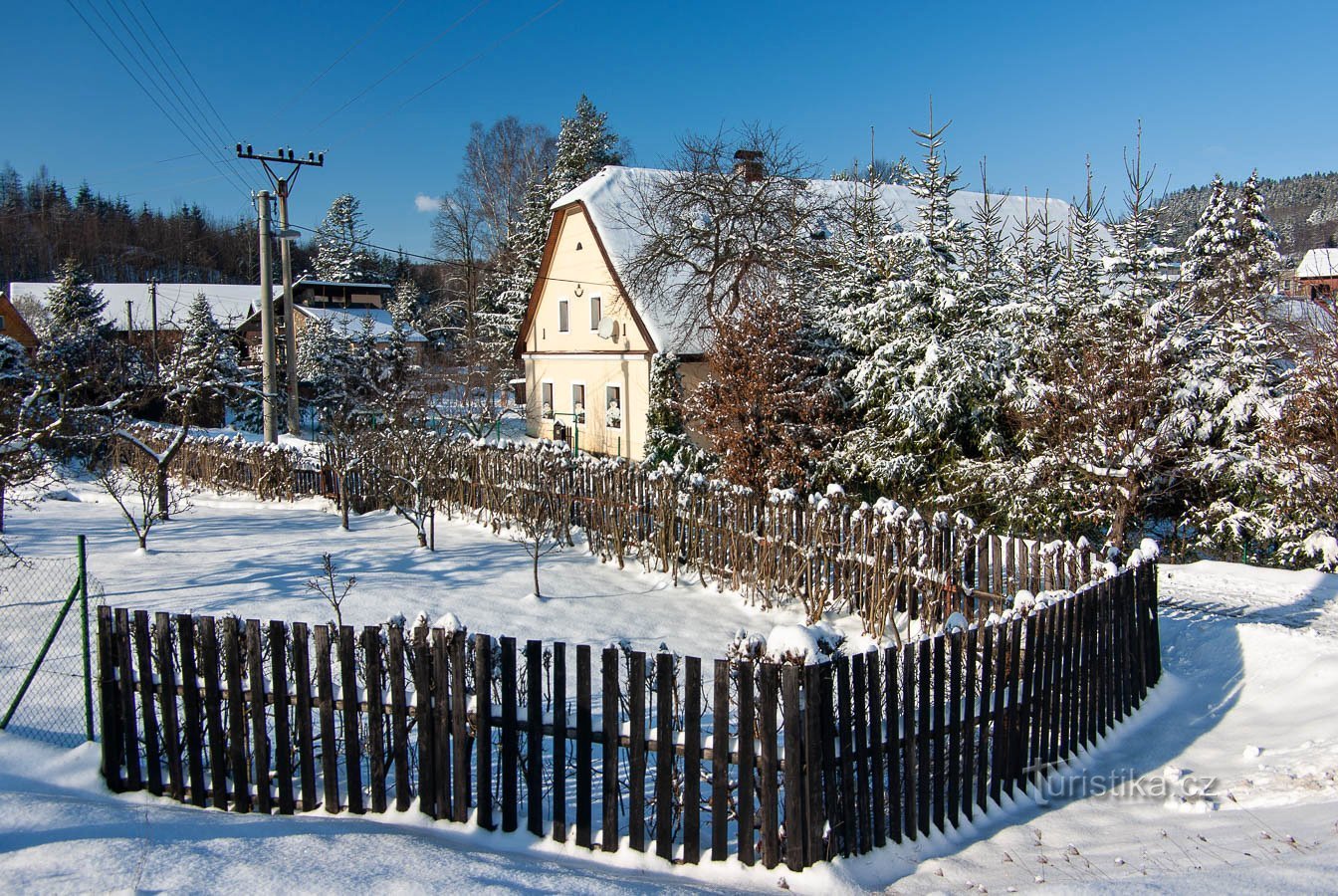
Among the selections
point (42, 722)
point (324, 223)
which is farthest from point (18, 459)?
point (324, 223)

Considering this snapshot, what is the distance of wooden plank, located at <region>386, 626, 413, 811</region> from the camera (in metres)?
4.55

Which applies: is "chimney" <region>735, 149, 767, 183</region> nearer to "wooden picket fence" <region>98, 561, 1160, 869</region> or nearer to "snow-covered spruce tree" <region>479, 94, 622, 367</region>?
"snow-covered spruce tree" <region>479, 94, 622, 367</region>

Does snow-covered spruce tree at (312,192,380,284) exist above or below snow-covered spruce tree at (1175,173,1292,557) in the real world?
above

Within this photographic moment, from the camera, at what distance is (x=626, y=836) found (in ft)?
14.2

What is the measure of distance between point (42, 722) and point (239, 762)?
6.81ft

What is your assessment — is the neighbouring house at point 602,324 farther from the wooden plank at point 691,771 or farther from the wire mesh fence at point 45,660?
the wooden plank at point 691,771

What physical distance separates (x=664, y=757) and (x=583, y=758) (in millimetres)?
422

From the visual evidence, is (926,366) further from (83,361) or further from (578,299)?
(83,361)

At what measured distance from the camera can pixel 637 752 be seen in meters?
4.12

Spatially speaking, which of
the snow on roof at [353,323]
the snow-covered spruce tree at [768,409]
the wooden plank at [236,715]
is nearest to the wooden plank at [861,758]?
the wooden plank at [236,715]

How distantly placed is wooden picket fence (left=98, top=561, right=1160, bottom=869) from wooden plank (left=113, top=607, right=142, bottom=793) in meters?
0.01

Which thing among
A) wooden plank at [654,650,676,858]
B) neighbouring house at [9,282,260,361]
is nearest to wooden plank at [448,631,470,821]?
wooden plank at [654,650,676,858]

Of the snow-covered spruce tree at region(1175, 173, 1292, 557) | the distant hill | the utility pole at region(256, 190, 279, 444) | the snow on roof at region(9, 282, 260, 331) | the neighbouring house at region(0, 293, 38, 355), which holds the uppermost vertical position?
the distant hill

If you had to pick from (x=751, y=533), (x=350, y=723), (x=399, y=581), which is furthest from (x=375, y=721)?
(x=751, y=533)
